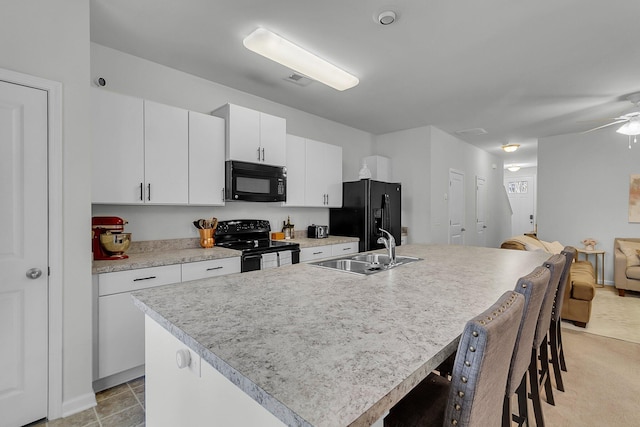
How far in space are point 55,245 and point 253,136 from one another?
6.39 feet

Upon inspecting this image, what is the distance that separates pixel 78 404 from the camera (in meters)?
1.90

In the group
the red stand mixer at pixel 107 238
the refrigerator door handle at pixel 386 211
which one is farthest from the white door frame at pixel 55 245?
the refrigerator door handle at pixel 386 211

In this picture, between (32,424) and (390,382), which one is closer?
(390,382)

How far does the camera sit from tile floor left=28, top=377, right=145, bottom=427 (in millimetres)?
1803

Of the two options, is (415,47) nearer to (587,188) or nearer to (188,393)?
(188,393)

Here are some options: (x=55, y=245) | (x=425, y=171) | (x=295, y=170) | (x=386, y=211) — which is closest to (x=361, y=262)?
(x=295, y=170)

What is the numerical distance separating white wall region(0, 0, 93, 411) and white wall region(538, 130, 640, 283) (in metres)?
7.10

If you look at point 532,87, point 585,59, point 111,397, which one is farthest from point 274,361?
point 532,87

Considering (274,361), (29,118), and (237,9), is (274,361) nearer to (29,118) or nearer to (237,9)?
(29,118)

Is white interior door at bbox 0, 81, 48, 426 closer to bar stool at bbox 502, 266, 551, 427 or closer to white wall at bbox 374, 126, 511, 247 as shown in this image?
bar stool at bbox 502, 266, 551, 427

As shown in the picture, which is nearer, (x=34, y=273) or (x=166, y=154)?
(x=34, y=273)

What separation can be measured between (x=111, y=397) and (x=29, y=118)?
1.87 m

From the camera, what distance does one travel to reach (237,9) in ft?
6.90

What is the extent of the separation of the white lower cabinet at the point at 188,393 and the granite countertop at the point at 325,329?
10cm
